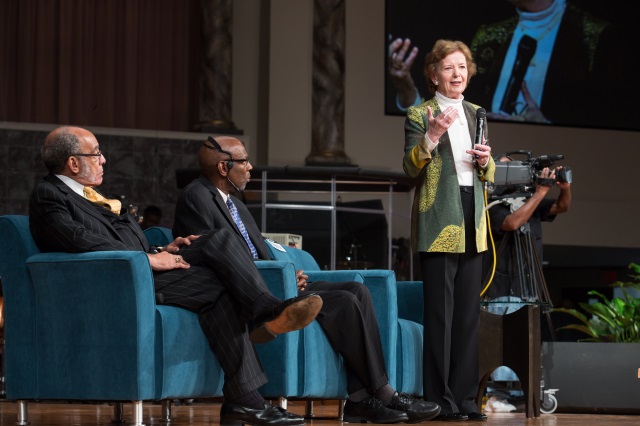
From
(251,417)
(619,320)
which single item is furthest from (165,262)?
(619,320)

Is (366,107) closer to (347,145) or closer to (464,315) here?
(347,145)

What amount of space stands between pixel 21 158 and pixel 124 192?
958 mm

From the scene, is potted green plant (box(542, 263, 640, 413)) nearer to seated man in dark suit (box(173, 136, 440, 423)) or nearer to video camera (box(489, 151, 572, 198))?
video camera (box(489, 151, 572, 198))

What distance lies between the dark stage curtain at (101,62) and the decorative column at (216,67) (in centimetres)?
35

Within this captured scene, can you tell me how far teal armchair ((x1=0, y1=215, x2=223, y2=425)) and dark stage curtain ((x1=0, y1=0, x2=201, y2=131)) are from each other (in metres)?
7.14

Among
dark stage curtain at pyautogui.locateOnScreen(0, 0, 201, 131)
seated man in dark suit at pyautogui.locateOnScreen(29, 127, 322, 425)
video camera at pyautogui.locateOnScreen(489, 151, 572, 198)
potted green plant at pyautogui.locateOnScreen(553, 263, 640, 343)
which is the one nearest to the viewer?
seated man in dark suit at pyautogui.locateOnScreen(29, 127, 322, 425)

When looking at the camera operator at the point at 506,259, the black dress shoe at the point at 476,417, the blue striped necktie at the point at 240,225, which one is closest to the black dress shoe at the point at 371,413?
the black dress shoe at the point at 476,417

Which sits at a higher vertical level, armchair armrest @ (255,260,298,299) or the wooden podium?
armchair armrest @ (255,260,298,299)

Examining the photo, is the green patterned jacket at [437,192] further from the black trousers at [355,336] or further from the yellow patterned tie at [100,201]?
the yellow patterned tie at [100,201]

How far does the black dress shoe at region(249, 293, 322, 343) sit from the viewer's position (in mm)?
2959

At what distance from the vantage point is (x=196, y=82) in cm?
1067

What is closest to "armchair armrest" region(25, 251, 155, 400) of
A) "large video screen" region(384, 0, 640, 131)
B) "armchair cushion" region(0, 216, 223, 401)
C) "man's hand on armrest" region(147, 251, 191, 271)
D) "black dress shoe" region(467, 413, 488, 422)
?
"armchair cushion" region(0, 216, 223, 401)

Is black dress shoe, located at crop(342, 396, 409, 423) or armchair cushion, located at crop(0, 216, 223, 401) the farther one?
black dress shoe, located at crop(342, 396, 409, 423)

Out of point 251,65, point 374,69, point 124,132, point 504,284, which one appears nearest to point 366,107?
point 374,69
